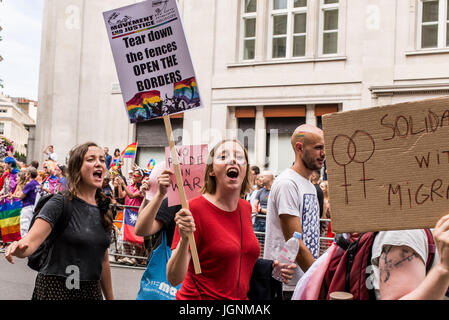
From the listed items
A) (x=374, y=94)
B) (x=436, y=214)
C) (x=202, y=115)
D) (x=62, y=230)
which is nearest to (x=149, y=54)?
(x=62, y=230)

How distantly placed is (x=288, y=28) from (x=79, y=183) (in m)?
15.8

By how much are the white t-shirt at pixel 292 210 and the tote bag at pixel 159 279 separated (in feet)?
2.80

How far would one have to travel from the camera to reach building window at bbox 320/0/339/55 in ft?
57.8

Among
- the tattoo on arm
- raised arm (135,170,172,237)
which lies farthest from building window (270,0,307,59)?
the tattoo on arm

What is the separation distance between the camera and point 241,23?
1898 centimetres

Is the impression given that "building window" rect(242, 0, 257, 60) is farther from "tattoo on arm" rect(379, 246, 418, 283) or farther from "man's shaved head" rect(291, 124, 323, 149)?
"tattoo on arm" rect(379, 246, 418, 283)

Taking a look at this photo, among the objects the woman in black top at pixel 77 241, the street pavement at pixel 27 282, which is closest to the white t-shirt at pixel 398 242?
the woman in black top at pixel 77 241

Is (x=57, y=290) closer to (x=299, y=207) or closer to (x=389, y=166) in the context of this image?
(x=299, y=207)

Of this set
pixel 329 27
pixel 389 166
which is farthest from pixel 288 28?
pixel 389 166

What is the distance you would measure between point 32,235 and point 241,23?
16.7 m

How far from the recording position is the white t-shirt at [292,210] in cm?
391

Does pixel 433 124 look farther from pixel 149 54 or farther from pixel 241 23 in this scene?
pixel 241 23

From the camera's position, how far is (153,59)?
3400 millimetres

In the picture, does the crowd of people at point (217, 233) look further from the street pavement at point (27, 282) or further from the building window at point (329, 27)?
the building window at point (329, 27)
